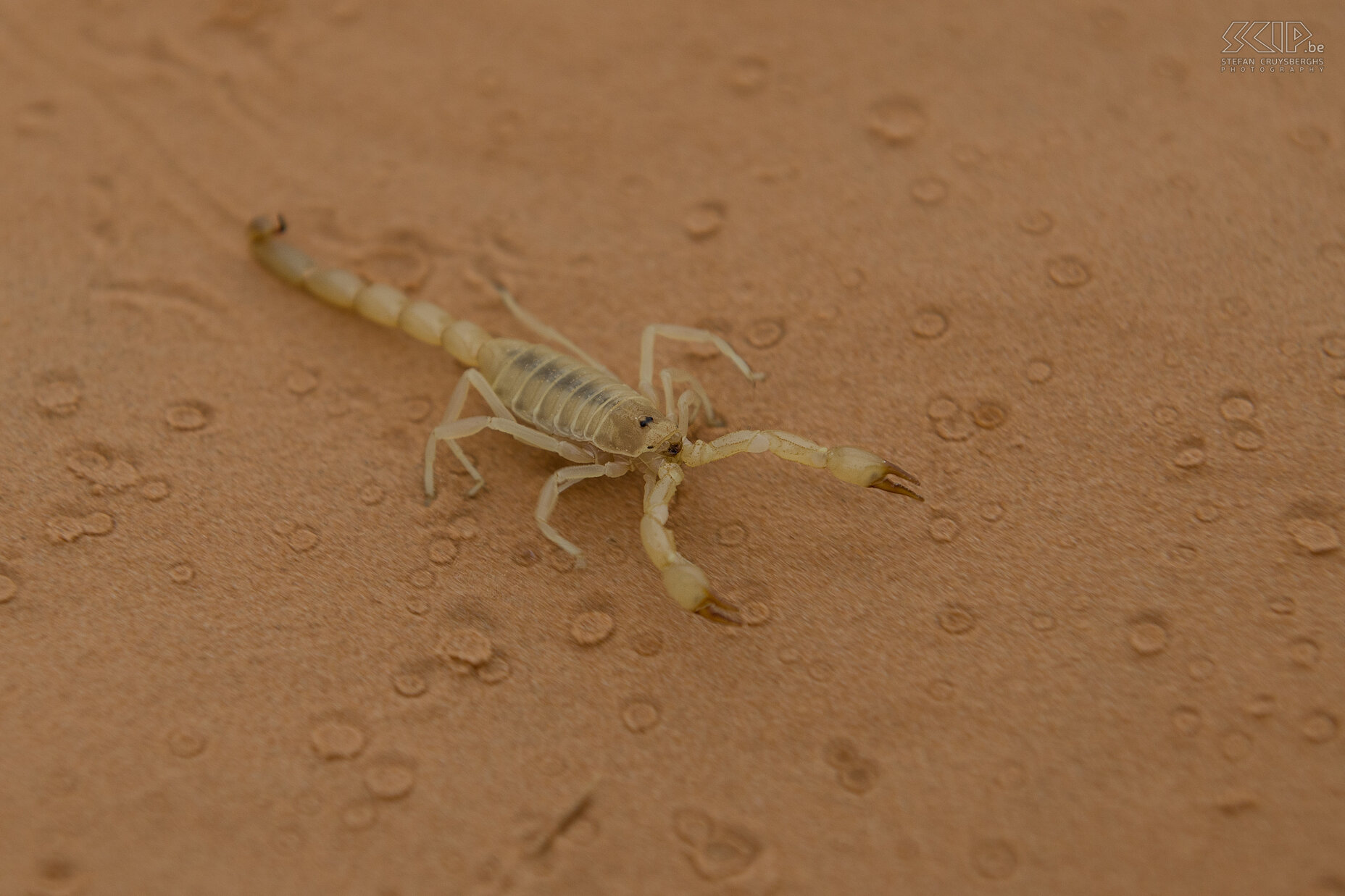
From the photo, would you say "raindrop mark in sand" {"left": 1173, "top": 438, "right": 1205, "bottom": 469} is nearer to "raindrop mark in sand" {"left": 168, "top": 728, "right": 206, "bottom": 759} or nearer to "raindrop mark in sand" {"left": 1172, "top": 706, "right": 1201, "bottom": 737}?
"raindrop mark in sand" {"left": 1172, "top": 706, "right": 1201, "bottom": 737}

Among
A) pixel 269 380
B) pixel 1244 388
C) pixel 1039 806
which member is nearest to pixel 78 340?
pixel 269 380

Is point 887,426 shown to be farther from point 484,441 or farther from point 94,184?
point 94,184

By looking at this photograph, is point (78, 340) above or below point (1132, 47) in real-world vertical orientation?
below

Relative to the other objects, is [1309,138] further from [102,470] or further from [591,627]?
[102,470]

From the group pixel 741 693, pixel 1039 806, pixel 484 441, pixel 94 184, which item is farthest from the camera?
pixel 94 184

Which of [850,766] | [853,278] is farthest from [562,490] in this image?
[853,278]

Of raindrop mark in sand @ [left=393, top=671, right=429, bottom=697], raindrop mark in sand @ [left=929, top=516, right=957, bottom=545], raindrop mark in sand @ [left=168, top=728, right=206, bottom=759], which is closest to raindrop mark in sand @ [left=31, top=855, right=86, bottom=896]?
raindrop mark in sand @ [left=168, top=728, right=206, bottom=759]

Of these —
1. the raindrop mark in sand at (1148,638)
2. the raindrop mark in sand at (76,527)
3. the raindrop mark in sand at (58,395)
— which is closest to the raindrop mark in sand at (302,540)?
the raindrop mark in sand at (76,527)
